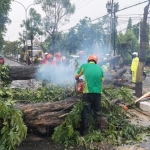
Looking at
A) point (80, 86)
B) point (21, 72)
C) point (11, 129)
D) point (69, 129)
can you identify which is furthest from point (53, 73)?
point (11, 129)

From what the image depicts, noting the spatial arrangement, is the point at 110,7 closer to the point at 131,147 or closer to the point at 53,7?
the point at 53,7

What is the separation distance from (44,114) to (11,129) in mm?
1022

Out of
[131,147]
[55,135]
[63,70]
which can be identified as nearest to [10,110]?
[55,135]

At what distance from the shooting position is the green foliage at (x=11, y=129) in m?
4.70

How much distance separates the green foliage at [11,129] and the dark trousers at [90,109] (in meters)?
1.58

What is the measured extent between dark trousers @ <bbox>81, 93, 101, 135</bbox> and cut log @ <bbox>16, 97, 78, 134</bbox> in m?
0.37

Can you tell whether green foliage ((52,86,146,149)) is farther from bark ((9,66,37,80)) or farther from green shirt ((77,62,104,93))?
bark ((9,66,37,80))

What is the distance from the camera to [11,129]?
4855 mm

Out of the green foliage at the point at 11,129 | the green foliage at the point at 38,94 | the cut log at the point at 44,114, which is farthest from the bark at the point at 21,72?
the green foliage at the point at 11,129

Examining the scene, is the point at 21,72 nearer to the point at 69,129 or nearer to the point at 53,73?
the point at 53,73

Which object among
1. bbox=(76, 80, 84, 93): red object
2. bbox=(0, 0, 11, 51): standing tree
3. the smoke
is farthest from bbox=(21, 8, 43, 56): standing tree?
bbox=(76, 80, 84, 93): red object

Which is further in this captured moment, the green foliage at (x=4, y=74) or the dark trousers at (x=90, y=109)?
the green foliage at (x=4, y=74)

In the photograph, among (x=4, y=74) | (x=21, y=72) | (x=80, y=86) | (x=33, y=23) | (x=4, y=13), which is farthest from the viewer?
(x=33, y=23)

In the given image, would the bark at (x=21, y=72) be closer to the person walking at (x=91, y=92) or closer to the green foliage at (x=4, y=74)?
the green foliage at (x=4, y=74)
